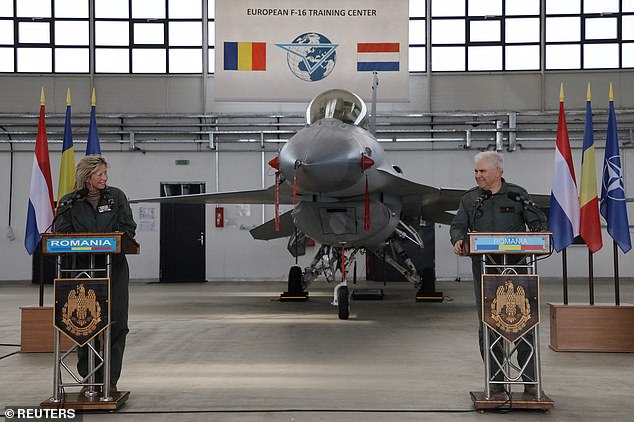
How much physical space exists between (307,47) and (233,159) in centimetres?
416

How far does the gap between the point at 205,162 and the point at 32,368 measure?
1273 centimetres

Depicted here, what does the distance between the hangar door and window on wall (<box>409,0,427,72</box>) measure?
634 centimetres

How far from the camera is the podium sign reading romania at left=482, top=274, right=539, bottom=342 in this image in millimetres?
4191

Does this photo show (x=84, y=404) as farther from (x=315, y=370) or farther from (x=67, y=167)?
(x=67, y=167)

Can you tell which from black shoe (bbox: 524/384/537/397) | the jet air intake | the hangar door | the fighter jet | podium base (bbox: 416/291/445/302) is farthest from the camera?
the hangar door

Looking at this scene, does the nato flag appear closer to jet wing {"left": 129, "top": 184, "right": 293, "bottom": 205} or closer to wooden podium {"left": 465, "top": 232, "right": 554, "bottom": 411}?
wooden podium {"left": 465, "top": 232, "right": 554, "bottom": 411}

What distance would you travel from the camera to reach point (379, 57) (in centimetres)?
1511

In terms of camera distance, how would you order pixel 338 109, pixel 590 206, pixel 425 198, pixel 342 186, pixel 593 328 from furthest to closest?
pixel 425 198 → pixel 338 109 → pixel 342 186 → pixel 590 206 → pixel 593 328

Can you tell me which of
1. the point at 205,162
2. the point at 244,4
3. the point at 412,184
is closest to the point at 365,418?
the point at 412,184

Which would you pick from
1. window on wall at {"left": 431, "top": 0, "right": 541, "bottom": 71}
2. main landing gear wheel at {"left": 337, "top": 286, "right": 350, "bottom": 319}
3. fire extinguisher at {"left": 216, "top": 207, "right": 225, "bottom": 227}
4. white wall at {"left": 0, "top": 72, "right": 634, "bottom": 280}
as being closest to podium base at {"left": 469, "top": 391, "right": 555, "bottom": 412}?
main landing gear wheel at {"left": 337, "top": 286, "right": 350, "bottom": 319}

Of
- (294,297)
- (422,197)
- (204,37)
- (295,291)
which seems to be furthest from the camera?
(204,37)

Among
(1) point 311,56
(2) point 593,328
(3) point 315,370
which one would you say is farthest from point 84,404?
(1) point 311,56

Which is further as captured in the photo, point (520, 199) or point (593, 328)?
point (593, 328)

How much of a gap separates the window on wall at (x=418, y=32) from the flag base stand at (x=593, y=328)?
40.4ft
